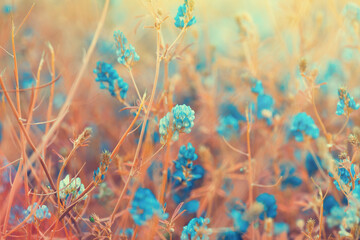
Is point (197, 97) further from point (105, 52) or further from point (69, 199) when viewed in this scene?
point (69, 199)

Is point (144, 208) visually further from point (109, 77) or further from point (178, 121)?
point (109, 77)

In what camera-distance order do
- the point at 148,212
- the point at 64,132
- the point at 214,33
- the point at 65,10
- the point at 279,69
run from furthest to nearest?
the point at 214,33, the point at 65,10, the point at 279,69, the point at 64,132, the point at 148,212

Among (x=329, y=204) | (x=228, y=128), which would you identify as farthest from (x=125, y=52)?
(x=329, y=204)

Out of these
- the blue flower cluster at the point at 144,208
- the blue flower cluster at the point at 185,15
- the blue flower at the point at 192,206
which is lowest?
the blue flower at the point at 192,206

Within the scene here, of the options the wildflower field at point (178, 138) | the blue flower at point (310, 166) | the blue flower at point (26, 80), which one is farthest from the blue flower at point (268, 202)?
the blue flower at point (26, 80)

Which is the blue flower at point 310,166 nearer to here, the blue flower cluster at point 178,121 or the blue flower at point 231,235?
the blue flower at point 231,235

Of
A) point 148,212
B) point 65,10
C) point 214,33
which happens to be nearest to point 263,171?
point 148,212
